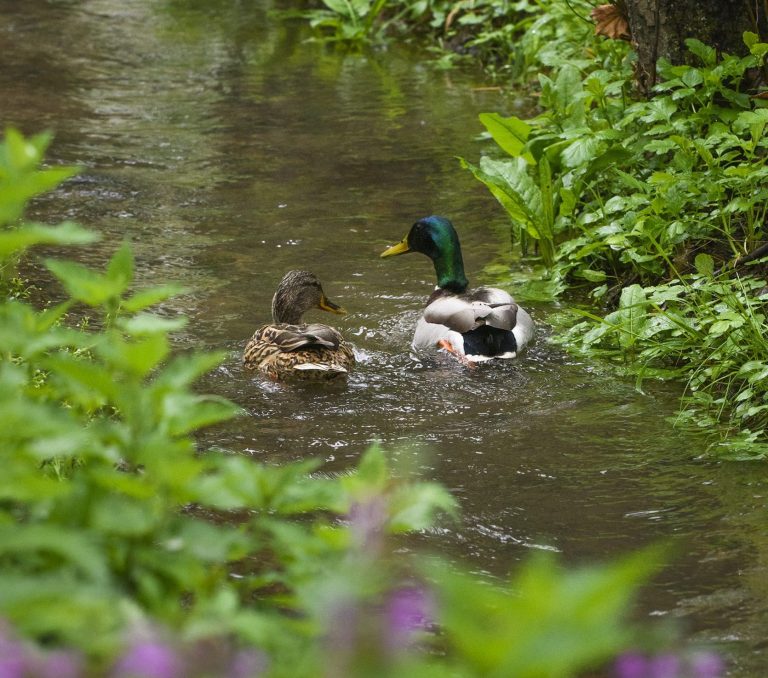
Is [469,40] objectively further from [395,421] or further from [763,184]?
[395,421]

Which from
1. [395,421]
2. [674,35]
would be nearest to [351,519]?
[395,421]

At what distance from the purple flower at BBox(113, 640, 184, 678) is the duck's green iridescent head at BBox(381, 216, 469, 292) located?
236 inches

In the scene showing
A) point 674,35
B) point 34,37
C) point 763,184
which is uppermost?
point 674,35

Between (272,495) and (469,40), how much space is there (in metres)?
12.4

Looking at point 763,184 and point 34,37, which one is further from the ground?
point 763,184

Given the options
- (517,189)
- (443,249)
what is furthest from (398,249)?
(517,189)

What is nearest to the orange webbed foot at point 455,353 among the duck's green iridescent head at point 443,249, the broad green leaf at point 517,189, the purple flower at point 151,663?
the duck's green iridescent head at point 443,249

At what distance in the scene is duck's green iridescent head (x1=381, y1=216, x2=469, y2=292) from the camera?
7449 millimetres

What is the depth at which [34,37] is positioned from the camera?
48.0 feet

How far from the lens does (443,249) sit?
7480 mm

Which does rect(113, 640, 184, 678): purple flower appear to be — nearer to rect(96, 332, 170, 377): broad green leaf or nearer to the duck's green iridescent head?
rect(96, 332, 170, 377): broad green leaf

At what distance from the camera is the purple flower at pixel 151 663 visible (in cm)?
149

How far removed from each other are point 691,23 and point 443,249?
1987mm

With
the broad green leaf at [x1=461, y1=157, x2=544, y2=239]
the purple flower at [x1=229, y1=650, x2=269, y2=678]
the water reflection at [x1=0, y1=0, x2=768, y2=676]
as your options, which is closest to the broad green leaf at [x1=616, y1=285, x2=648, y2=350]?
the water reflection at [x1=0, y1=0, x2=768, y2=676]
